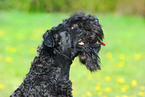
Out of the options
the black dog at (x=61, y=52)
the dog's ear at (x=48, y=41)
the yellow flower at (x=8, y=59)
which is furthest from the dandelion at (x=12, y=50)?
the dog's ear at (x=48, y=41)

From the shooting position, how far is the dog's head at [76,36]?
3.37 metres

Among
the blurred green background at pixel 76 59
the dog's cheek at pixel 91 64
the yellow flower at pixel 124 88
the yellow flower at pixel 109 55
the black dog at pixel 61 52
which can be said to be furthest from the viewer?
the yellow flower at pixel 109 55

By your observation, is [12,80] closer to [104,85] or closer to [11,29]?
[104,85]

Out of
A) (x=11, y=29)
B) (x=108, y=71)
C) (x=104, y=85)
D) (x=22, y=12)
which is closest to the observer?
(x=104, y=85)

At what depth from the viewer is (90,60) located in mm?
3574

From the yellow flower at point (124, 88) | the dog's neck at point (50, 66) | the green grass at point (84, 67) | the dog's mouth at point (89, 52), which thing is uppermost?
the green grass at point (84, 67)

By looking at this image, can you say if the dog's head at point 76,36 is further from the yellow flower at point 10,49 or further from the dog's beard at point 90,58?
the yellow flower at point 10,49

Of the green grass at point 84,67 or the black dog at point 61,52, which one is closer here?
the black dog at point 61,52

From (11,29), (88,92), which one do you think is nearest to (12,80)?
(88,92)

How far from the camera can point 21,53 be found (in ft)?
36.8

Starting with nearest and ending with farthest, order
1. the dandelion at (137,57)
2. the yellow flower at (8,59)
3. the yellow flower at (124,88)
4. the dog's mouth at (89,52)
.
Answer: the dog's mouth at (89,52), the yellow flower at (124,88), the yellow flower at (8,59), the dandelion at (137,57)

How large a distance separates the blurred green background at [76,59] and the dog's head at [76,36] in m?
1.23

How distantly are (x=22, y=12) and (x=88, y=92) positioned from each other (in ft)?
57.1

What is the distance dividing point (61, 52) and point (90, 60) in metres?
0.45
